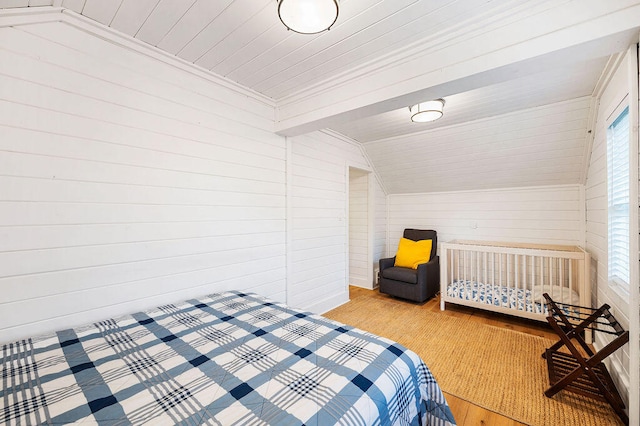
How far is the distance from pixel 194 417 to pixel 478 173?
3.99 meters

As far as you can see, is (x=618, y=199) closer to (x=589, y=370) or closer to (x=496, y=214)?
(x=589, y=370)

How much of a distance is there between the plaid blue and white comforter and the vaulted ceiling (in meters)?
1.67

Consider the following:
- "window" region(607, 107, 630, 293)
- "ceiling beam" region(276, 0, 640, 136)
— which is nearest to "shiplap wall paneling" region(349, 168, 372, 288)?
"ceiling beam" region(276, 0, 640, 136)

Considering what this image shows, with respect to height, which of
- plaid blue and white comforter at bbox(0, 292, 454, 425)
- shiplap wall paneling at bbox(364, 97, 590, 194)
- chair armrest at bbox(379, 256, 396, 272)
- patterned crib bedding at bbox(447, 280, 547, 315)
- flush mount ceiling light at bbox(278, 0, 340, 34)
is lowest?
patterned crib bedding at bbox(447, 280, 547, 315)

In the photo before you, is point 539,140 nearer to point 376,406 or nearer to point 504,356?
point 504,356

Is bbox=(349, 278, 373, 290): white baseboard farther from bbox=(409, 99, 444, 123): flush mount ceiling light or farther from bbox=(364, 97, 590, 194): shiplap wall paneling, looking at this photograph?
bbox=(409, 99, 444, 123): flush mount ceiling light

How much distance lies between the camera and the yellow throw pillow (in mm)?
3920

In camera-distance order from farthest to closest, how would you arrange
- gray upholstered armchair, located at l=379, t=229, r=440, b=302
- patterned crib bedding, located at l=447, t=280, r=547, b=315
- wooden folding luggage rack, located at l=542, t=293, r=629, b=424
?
gray upholstered armchair, located at l=379, t=229, r=440, b=302 < patterned crib bedding, located at l=447, t=280, r=547, b=315 < wooden folding luggage rack, located at l=542, t=293, r=629, b=424

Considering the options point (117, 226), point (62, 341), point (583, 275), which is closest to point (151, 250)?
point (117, 226)

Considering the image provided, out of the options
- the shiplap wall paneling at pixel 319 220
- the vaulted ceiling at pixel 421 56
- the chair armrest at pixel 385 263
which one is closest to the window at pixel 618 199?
the vaulted ceiling at pixel 421 56

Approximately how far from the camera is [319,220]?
3.29 metres

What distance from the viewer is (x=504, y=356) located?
2305mm

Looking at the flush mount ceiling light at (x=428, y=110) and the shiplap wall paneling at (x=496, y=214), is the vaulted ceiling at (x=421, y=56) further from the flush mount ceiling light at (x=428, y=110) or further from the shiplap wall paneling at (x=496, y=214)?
the shiplap wall paneling at (x=496, y=214)

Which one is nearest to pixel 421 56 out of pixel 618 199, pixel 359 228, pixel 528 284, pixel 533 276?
pixel 618 199
